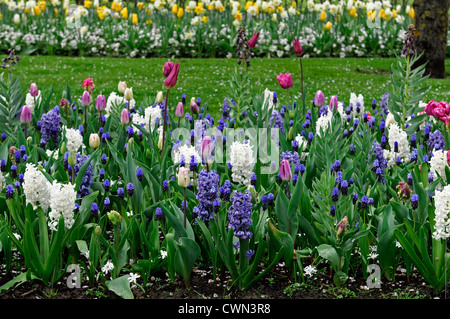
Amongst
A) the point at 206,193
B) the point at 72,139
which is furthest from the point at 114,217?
the point at 72,139

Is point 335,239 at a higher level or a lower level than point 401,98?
lower

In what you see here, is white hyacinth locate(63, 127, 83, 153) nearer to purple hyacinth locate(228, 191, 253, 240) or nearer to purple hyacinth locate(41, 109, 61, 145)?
purple hyacinth locate(41, 109, 61, 145)

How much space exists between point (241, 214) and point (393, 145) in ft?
5.55

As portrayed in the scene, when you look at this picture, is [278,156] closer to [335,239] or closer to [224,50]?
[335,239]

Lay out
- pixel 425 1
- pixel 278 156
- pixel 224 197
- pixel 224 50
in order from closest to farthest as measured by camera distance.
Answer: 1. pixel 224 197
2. pixel 278 156
3. pixel 425 1
4. pixel 224 50

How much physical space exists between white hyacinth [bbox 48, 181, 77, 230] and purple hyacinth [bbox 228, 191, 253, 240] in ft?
2.51

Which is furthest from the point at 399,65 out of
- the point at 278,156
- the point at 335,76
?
the point at 335,76

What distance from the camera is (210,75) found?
923cm

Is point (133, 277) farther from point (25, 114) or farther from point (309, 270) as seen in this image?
point (25, 114)

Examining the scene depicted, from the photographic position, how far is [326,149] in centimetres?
348

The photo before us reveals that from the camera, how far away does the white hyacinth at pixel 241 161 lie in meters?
3.25

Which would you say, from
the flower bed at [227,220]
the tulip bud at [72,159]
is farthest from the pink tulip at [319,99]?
the tulip bud at [72,159]
